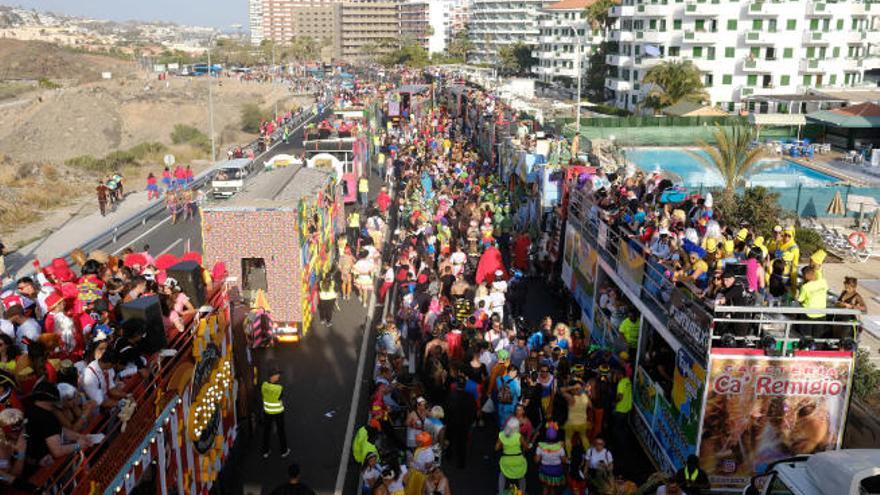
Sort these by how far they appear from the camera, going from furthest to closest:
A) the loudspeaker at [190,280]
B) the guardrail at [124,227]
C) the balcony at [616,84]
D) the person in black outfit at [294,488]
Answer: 1. the balcony at [616,84]
2. the guardrail at [124,227]
3. the loudspeaker at [190,280]
4. the person in black outfit at [294,488]

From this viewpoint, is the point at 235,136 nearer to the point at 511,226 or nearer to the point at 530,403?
the point at 511,226

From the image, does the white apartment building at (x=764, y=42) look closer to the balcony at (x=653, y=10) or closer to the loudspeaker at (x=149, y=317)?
the balcony at (x=653, y=10)

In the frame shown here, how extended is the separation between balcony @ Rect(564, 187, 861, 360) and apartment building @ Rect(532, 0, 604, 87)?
92.7 meters

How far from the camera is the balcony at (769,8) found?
2739 inches

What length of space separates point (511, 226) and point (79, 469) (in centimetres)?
1818

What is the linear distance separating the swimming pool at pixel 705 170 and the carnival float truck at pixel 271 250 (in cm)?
2831

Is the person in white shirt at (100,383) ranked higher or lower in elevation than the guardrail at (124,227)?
higher

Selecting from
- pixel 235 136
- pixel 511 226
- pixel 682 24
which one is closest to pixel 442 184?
pixel 511 226

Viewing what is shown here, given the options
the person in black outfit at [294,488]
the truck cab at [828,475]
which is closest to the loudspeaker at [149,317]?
the person in black outfit at [294,488]

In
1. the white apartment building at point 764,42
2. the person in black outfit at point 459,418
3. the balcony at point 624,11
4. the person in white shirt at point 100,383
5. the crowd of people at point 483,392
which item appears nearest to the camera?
the person in white shirt at point 100,383

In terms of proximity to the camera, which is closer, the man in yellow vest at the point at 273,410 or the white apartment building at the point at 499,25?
the man in yellow vest at the point at 273,410

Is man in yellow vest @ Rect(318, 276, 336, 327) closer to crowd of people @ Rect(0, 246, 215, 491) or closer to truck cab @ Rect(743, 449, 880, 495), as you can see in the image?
crowd of people @ Rect(0, 246, 215, 491)

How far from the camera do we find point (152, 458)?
7.96 m

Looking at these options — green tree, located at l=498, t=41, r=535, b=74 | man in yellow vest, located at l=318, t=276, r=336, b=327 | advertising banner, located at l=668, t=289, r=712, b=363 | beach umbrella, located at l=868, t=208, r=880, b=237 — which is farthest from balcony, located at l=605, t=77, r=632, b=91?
advertising banner, located at l=668, t=289, r=712, b=363
